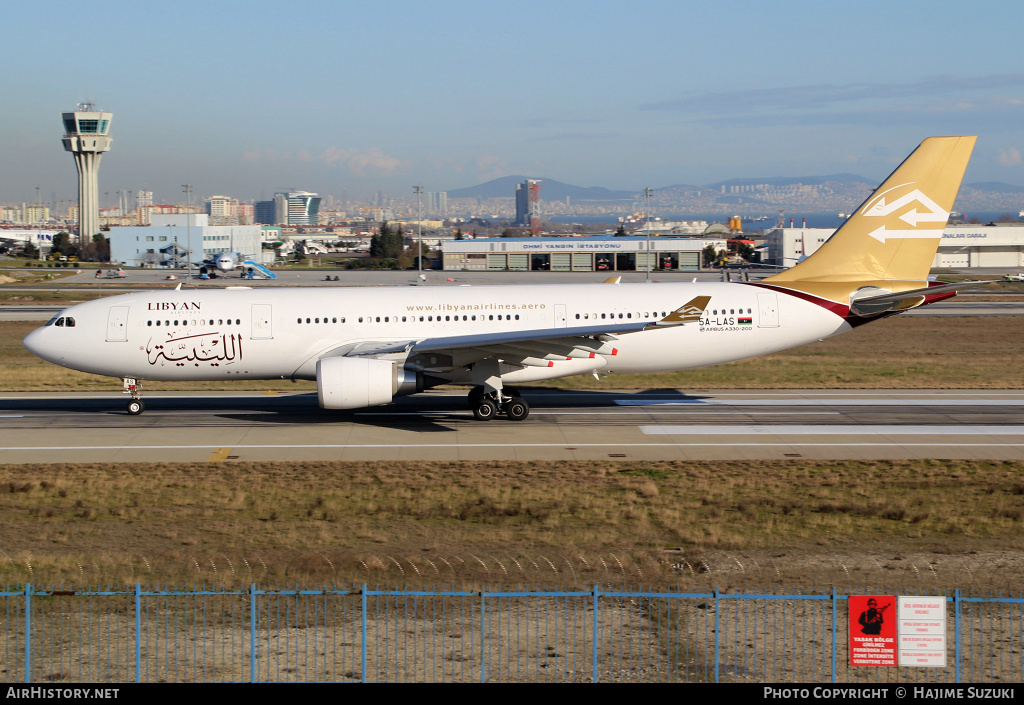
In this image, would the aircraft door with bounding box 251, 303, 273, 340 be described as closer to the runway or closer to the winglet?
the runway

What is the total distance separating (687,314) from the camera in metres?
→ 27.4

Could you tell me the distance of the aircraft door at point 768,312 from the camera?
99.1ft

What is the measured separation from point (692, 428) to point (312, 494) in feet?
41.9

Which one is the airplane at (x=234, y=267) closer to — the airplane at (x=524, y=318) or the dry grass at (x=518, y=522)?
the airplane at (x=524, y=318)

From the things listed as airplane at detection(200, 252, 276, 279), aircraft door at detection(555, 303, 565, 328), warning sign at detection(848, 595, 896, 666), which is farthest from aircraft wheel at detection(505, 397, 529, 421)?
airplane at detection(200, 252, 276, 279)

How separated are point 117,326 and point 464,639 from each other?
2162 centimetres

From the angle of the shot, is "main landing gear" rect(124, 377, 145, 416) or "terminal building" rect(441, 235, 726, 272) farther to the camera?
"terminal building" rect(441, 235, 726, 272)

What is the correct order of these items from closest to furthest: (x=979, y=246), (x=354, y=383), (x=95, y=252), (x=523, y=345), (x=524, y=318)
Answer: (x=354, y=383) → (x=523, y=345) → (x=524, y=318) → (x=979, y=246) → (x=95, y=252)

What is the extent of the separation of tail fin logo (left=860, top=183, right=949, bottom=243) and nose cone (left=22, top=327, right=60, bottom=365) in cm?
2726

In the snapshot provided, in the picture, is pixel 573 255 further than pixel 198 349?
Yes

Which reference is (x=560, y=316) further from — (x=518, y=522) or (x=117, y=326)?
(x=117, y=326)

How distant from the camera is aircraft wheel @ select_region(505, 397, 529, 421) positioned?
29.8 metres

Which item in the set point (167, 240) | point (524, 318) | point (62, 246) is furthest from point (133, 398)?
point (62, 246)

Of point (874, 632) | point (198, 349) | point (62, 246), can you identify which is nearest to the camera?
point (874, 632)
